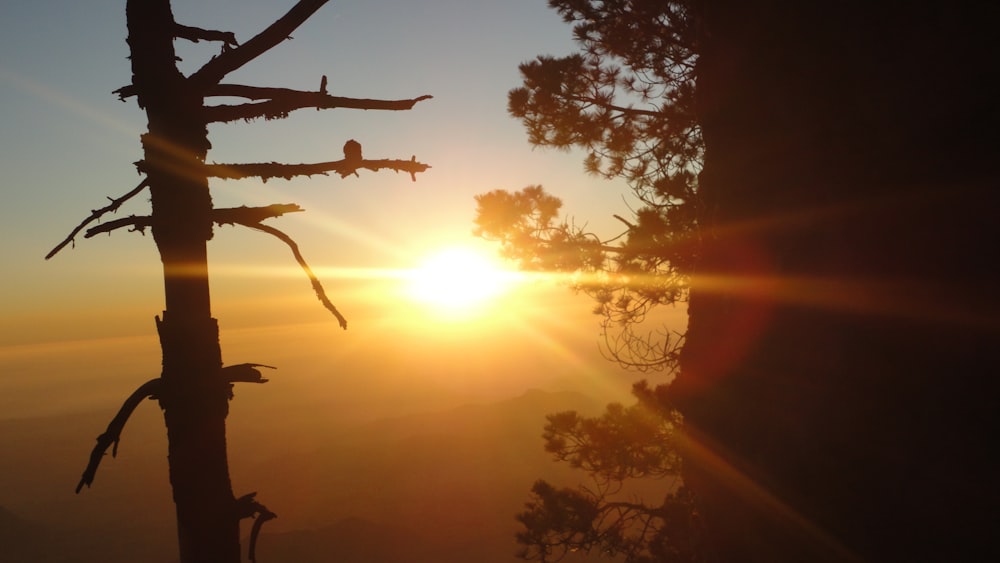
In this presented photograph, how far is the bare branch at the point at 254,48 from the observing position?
224 cm

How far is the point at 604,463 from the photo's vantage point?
8242 millimetres

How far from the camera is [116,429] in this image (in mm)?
2090

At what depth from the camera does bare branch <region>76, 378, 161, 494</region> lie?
204 centimetres

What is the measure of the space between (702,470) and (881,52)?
2.85 metres

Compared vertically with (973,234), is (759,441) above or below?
below

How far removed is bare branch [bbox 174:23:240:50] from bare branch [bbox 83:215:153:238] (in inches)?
34.2

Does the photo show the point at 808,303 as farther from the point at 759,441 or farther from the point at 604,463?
the point at 604,463

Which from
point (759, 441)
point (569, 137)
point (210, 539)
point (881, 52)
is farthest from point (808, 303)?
point (569, 137)

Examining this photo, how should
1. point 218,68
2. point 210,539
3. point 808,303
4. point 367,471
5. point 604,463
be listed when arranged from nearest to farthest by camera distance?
point 210,539
point 218,68
point 808,303
point 604,463
point 367,471

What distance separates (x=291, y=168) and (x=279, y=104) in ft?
0.99

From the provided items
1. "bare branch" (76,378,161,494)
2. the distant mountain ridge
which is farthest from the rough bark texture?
the distant mountain ridge

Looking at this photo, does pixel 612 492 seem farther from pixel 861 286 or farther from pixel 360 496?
pixel 360 496

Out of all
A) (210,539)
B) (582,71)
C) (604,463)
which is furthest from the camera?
(604,463)

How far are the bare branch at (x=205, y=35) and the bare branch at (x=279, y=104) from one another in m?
0.21
